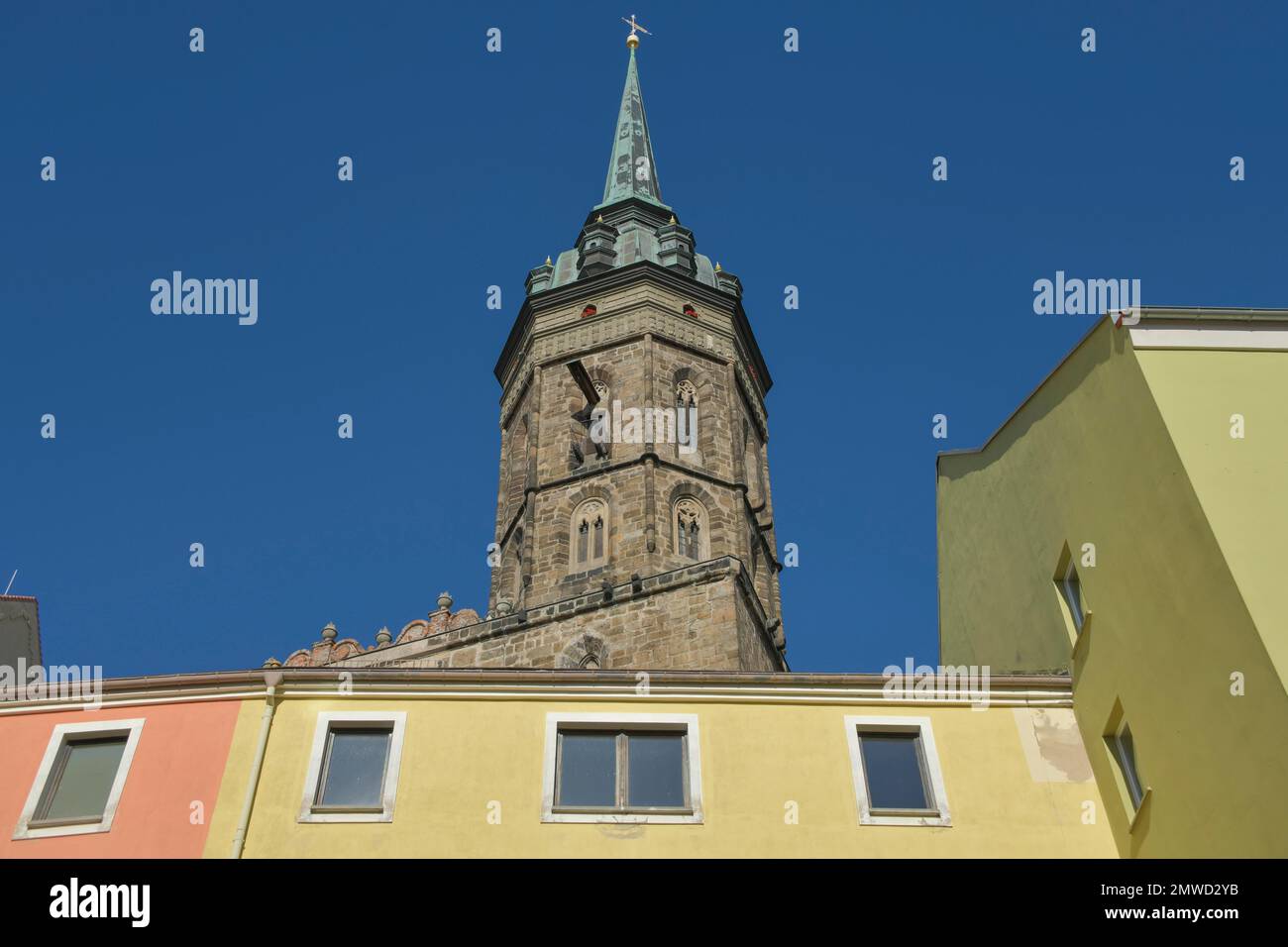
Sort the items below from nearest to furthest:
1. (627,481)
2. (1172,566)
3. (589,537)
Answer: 1. (1172,566)
2. (589,537)
3. (627,481)

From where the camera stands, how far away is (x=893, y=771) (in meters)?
14.8

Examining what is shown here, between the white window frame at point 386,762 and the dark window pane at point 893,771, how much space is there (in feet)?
14.1

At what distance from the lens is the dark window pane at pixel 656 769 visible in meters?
14.4

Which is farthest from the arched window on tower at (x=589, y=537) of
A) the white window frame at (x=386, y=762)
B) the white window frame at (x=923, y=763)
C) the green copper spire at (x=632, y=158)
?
the white window frame at (x=923, y=763)

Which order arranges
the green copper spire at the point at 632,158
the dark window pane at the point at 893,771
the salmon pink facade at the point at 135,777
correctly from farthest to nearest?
the green copper spire at the point at 632,158 → the dark window pane at the point at 893,771 → the salmon pink facade at the point at 135,777

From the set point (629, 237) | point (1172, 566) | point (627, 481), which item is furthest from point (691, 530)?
point (1172, 566)

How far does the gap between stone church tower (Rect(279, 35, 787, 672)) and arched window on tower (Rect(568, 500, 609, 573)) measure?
0.13 feet

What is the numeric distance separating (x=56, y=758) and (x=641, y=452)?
25730 millimetres

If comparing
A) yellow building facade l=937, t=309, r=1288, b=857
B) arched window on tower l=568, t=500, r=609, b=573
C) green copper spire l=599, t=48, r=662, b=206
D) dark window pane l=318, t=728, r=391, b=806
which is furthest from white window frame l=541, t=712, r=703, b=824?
green copper spire l=599, t=48, r=662, b=206

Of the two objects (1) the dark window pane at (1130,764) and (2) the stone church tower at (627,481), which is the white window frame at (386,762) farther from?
(2) the stone church tower at (627,481)

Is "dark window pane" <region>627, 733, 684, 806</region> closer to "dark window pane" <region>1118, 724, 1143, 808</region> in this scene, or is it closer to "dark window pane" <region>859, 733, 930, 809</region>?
"dark window pane" <region>859, 733, 930, 809</region>

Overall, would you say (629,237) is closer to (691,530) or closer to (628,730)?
(691,530)
